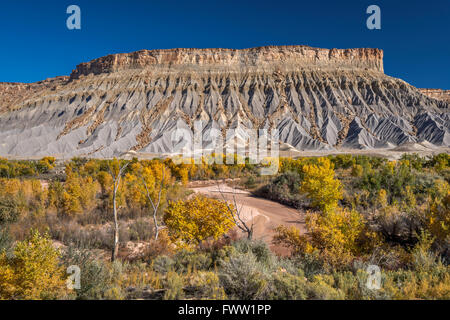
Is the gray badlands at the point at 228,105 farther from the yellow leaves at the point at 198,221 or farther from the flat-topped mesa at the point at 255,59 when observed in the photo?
the yellow leaves at the point at 198,221

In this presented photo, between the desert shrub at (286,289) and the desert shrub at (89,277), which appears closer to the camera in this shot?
the desert shrub at (286,289)

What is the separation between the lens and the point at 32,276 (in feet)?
13.0

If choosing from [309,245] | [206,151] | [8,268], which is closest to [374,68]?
[206,151]

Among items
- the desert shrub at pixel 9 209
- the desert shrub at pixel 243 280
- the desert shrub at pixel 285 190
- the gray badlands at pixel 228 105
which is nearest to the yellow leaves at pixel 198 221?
the desert shrub at pixel 243 280

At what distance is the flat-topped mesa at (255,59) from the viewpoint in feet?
266

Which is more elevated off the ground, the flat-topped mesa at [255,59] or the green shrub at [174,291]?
the flat-topped mesa at [255,59]

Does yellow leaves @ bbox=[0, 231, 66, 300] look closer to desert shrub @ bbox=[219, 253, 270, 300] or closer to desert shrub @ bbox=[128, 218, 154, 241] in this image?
desert shrub @ bbox=[219, 253, 270, 300]

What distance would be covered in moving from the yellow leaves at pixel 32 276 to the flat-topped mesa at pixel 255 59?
270 feet

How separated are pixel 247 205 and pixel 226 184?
27.4ft

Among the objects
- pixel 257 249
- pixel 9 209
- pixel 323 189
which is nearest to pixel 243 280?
pixel 257 249

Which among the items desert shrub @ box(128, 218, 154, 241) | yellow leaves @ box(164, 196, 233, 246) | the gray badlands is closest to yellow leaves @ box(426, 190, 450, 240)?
yellow leaves @ box(164, 196, 233, 246)

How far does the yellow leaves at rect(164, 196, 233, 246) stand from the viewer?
7949mm
